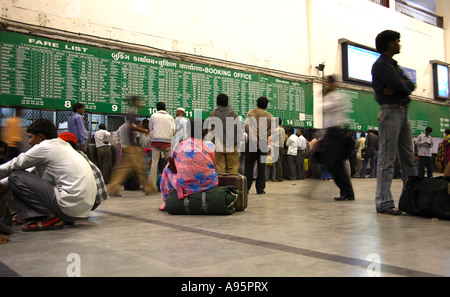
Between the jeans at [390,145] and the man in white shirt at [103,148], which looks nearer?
the jeans at [390,145]

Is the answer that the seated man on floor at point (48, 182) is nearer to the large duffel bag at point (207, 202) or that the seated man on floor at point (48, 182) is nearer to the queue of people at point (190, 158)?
the queue of people at point (190, 158)

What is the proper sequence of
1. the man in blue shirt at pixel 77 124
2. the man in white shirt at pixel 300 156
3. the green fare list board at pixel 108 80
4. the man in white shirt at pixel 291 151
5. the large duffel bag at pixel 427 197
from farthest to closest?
the man in white shirt at pixel 300 156 < the man in white shirt at pixel 291 151 < the green fare list board at pixel 108 80 < the man in blue shirt at pixel 77 124 < the large duffel bag at pixel 427 197

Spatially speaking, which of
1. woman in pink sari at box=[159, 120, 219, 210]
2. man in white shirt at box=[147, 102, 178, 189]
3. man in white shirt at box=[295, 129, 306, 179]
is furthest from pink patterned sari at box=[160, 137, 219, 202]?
man in white shirt at box=[295, 129, 306, 179]

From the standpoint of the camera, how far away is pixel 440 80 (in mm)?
15875

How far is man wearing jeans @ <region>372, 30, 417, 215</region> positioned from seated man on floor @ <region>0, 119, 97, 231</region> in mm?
2899

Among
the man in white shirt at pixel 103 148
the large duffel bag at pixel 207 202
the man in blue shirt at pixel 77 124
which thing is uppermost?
the man in blue shirt at pixel 77 124

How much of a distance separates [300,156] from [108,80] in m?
6.00

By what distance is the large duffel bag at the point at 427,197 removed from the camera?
363 cm

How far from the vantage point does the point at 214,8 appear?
9.93 meters

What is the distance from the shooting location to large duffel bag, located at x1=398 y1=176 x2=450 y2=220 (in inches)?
143

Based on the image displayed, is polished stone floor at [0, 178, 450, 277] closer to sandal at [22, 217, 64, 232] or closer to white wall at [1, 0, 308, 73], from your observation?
A: sandal at [22, 217, 64, 232]

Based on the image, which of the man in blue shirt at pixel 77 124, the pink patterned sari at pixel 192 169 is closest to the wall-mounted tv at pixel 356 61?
the man in blue shirt at pixel 77 124

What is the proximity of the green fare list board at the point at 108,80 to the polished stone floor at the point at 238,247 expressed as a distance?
4157 millimetres
